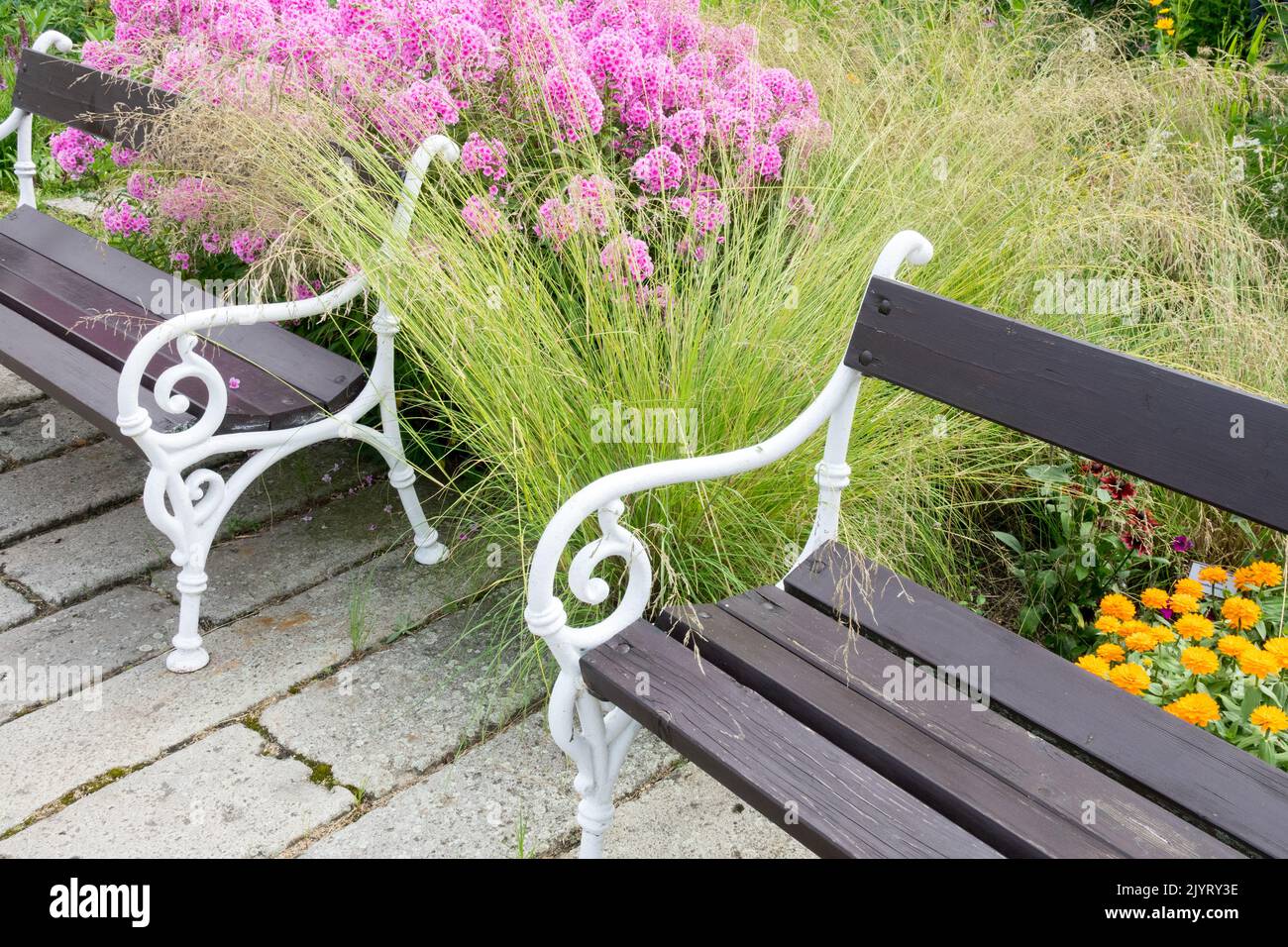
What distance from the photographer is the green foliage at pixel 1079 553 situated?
8.13ft

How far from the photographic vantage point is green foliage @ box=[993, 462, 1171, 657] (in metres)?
2.48

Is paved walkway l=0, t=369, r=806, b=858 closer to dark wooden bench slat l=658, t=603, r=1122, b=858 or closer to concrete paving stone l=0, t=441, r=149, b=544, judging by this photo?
concrete paving stone l=0, t=441, r=149, b=544

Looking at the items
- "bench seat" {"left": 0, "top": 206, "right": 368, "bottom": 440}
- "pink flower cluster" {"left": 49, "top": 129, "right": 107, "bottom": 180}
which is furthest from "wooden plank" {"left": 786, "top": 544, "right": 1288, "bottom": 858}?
"pink flower cluster" {"left": 49, "top": 129, "right": 107, "bottom": 180}

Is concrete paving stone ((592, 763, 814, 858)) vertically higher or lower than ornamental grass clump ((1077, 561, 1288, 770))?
lower

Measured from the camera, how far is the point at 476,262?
2.36 meters

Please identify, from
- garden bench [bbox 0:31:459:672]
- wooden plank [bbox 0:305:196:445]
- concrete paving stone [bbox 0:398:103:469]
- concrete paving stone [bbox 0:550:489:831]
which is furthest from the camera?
concrete paving stone [bbox 0:398:103:469]

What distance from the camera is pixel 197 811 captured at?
212 centimetres

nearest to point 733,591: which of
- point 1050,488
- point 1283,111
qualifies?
point 1050,488

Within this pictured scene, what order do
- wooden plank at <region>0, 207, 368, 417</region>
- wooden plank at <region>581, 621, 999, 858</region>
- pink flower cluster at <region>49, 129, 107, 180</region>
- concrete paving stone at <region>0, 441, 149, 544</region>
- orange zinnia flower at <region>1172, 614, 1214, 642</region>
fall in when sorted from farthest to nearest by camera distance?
pink flower cluster at <region>49, 129, 107, 180</region>
concrete paving stone at <region>0, 441, 149, 544</region>
wooden plank at <region>0, 207, 368, 417</region>
orange zinnia flower at <region>1172, 614, 1214, 642</region>
wooden plank at <region>581, 621, 999, 858</region>

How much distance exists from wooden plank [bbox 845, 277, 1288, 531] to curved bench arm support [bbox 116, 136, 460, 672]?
1092mm

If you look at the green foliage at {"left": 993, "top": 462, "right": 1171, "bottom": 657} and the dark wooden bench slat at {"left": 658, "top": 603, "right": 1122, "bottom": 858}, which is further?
the green foliage at {"left": 993, "top": 462, "right": 1171, "bottom": 657}

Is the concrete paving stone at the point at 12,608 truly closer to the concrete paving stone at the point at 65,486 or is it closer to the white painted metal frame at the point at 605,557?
the concrete paving stone at the point at 65,486

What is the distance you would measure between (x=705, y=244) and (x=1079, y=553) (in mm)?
1053
